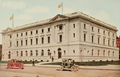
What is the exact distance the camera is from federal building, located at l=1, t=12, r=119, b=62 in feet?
105

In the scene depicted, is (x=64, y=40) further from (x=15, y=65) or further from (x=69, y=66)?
(x=69, y=66)

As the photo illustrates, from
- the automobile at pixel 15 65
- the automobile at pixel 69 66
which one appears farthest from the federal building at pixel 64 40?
the automobile at pixel 69 66

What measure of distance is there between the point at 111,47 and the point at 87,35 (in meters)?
6.83

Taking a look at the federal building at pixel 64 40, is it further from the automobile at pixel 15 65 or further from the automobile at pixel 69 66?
the automobile at pixel 69 66

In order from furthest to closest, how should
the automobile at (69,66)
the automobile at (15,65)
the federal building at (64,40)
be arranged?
the federal building at (64,40) → the automobile at (15,65) → the automobile at (69,66)

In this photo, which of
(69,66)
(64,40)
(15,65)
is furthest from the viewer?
(64,40)

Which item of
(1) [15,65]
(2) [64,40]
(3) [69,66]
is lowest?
(1) [15,65]

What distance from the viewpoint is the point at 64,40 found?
→ 3378cm

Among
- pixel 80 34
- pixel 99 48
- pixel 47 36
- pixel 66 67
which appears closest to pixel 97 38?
pixel 99 48

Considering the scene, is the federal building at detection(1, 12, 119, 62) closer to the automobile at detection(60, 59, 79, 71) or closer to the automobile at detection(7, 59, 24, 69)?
the automobile at detection(7, 59, 24, 69)

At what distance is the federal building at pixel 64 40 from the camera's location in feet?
105

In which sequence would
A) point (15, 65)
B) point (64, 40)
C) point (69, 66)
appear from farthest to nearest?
point (64, 40), point (15, 65), point (69, 66)

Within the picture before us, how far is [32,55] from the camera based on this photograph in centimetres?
4103

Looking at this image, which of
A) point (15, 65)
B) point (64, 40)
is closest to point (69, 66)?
point (15, 65)
